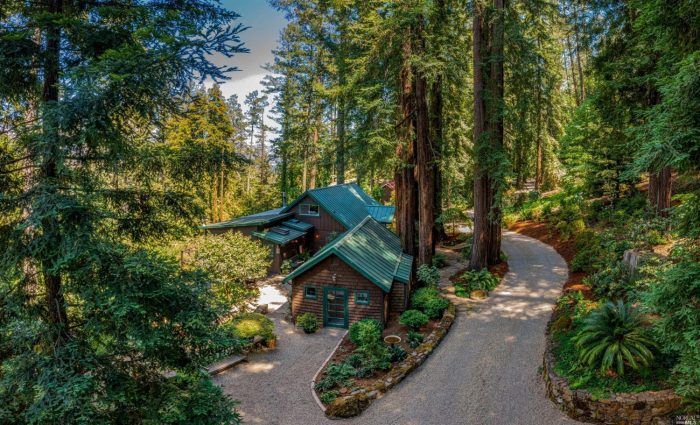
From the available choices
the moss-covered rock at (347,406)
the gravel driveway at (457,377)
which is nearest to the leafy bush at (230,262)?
the gravel driveway at (457,377)

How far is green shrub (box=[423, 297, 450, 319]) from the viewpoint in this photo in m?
13.1

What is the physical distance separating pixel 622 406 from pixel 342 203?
64.6ft

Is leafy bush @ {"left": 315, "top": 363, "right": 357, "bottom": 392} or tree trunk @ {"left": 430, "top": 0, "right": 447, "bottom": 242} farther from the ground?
tree trunk @ {"left": 430, "top": 0, "right": 447, "bottom": 242}

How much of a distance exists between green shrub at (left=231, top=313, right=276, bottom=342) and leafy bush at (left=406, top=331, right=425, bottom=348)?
467 cm

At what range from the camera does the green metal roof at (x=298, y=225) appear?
2309cm

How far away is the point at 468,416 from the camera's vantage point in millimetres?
7898

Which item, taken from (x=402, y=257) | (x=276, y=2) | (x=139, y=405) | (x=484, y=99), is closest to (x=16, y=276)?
(x=139, y=405)

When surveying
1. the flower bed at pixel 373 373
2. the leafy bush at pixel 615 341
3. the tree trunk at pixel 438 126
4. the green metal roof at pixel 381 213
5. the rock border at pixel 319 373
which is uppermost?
the tree trunk at pixel 438 126

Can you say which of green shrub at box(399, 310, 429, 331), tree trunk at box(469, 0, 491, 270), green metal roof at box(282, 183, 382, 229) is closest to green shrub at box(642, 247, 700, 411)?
green shrub at box(399, 310, 429, 331)

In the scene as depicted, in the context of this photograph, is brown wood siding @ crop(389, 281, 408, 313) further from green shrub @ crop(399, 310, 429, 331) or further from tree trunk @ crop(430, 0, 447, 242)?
tree trunk @ crop(430, 0, 447, 242)

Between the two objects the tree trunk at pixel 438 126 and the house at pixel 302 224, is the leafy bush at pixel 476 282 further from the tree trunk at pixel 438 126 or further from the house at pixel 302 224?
the house at pixel 302 224

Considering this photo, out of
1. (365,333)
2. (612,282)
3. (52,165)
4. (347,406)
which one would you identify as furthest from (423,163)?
(52,165)

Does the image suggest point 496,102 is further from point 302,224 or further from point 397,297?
point 302,224

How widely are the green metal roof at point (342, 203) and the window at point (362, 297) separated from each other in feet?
29.9
